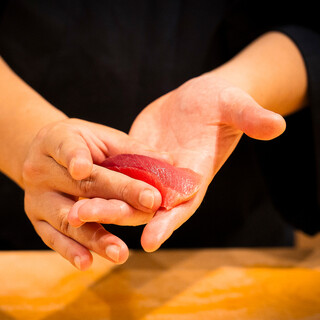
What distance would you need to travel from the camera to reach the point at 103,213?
0.60m

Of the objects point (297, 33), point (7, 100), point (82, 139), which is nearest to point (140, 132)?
point (82, 139)

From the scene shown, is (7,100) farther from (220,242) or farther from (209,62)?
(220,242)

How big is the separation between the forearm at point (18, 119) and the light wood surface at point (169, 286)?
0.83 feet

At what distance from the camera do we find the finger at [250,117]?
69 centimetres

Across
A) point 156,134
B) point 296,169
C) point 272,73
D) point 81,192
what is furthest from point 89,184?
point 296,169

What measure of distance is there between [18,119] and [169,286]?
0.57m

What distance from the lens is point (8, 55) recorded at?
1.25m

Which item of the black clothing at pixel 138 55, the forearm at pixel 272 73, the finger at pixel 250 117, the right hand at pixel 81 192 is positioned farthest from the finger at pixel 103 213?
the black clothing at pixel 138 55

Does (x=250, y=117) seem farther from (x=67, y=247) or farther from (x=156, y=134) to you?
(x=67, y=247)

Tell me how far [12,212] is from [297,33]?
3.78ft

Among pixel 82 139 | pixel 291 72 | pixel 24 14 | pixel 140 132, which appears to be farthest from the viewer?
pixel 24 14

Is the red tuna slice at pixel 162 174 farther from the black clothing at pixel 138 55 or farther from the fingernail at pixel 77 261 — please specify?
the black clothing at pixel 138 55

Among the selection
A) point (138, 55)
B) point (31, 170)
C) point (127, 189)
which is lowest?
point (127, 189)

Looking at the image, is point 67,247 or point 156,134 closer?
point 67,247
